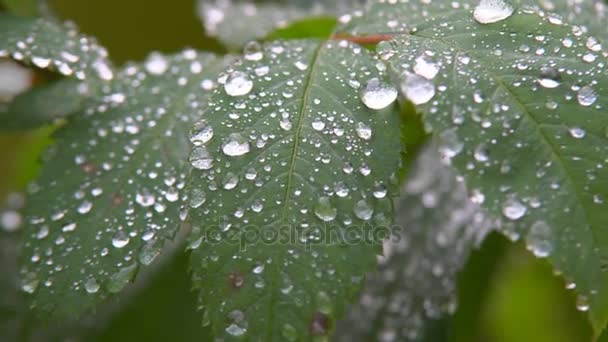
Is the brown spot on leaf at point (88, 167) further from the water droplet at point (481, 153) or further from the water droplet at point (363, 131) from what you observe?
the water droplet at point (481, 153)

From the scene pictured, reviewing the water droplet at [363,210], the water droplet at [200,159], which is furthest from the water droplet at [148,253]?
the water droplet at [363,210]

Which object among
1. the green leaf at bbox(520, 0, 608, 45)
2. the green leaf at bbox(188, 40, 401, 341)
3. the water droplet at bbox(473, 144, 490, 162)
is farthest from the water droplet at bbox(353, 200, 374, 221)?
the green leaf at bbox(520, 0, 608, 45)

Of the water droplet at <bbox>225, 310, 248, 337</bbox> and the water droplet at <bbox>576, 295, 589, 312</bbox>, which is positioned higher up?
the water droplet at <bbox>225, 310, 248, 337</bbox>

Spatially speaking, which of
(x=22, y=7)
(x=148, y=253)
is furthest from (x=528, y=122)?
(x=22, y=7)

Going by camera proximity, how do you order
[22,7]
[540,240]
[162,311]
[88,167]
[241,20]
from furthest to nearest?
[162,311]
[241,20]
[22,7]
[88,167]
[540,240]

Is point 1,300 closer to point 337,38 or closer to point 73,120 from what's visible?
point 73,120

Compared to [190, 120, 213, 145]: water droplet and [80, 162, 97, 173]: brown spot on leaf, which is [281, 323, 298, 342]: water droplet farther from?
[80, 162, 97, 173]: brown spot on leaf

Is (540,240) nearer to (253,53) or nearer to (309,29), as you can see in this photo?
(253,53)
